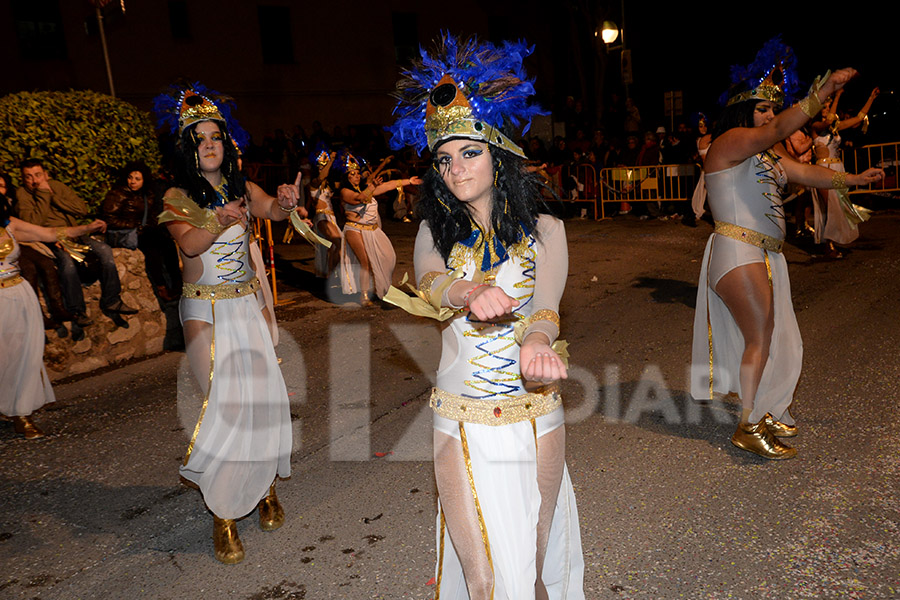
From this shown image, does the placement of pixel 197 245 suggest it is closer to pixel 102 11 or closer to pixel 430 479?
pixel 430 479

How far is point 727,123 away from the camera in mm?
4477

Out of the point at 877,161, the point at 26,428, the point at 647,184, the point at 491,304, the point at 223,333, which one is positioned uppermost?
the point at 491,304

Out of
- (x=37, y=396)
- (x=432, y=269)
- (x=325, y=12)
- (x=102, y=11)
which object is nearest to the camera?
(x=432, y=269)

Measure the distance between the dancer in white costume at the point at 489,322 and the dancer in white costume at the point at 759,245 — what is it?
2280 millimetres

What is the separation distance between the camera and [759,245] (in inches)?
170

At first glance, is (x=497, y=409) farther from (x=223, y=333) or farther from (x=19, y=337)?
(x=19, y=337)

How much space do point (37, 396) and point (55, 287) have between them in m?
1.71

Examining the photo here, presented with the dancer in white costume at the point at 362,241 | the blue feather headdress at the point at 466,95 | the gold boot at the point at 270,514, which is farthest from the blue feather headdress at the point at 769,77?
the dancer in white costume at the point at 362,241

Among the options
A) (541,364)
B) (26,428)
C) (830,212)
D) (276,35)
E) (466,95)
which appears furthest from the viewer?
(276,35)

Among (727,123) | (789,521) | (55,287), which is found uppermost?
(727,123)

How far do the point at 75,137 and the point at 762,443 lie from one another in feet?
24.4

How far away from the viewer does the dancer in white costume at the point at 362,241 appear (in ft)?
31.9

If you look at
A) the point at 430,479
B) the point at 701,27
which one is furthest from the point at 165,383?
the point at 701,27

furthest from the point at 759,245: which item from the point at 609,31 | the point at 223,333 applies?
the point at 609,31
